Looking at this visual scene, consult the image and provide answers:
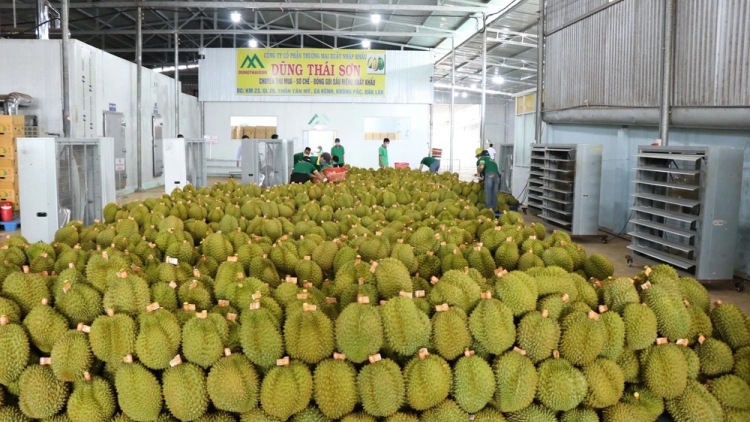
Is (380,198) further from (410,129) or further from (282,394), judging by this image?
(410,129)

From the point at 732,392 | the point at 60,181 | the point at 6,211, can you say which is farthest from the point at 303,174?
the point at 732,392

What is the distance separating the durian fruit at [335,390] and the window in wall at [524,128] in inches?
610

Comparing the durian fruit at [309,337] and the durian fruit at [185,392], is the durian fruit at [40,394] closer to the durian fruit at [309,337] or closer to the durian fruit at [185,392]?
the durian fruit at [185,392]

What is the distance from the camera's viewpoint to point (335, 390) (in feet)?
7.49

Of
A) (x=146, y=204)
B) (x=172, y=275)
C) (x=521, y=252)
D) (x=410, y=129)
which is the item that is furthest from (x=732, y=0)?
(x=410, y=129)

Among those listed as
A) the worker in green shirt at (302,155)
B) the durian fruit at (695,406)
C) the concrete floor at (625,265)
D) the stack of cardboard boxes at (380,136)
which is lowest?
the concrete floor at (625,265)

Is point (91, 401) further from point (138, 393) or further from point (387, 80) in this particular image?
point (387, 80)

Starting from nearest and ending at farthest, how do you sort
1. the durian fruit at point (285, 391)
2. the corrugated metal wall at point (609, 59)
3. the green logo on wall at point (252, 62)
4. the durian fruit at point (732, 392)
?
the durian fruit at point (285, 391), the durian fruit at point (732, 392), the corrugated metal wall at point (609, 59), the green logo on wall at point (252, 62)

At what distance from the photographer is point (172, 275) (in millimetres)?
2990

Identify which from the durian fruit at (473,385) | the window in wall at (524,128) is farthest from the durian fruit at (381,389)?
the window in wall at (524,128)

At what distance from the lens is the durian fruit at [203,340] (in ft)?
7.68

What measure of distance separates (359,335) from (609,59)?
10.7m

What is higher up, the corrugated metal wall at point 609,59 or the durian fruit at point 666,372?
the corrugated metal wall at point 609,59

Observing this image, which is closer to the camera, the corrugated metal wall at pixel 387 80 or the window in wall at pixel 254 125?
the corrugated metal wall at pixel 387 80
